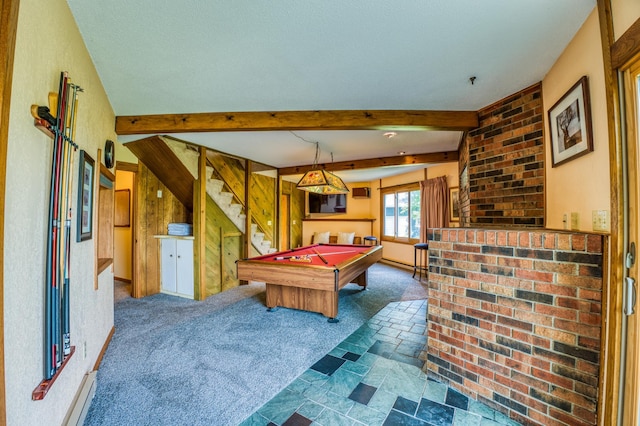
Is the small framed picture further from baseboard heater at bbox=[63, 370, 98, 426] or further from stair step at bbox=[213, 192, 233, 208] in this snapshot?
stair step at bbox=[213, 192, 233, 208]

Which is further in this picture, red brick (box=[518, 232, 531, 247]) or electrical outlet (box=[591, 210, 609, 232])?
red brick (box=[518, 232, 531, 247])

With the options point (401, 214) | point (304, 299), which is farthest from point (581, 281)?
point (401, 214)

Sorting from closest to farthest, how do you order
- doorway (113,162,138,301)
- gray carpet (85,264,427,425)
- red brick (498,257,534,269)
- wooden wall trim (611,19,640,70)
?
wooden wall trim (611,19,640,70), red brick (498,257,534,269), gray carpet (85,264,427,425), doorway (113,162,138,301)

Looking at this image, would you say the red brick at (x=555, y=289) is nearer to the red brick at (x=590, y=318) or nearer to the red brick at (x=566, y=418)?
the red brick at (x=590, y=318)

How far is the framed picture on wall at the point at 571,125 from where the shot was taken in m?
1.49

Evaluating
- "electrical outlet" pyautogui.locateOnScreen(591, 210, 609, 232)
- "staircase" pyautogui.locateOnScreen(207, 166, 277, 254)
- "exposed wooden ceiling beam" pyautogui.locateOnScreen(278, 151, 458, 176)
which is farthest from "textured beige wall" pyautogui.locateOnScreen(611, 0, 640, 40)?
"staircase" pyautogui.locateOnScreen(207, 166, 277, 254)

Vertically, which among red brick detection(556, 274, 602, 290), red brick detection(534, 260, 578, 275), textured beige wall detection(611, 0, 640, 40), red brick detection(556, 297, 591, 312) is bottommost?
red brick detection(556, 297, 591, 312)

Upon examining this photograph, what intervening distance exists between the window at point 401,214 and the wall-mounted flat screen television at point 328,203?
127 centimetres

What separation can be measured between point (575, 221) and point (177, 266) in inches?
186

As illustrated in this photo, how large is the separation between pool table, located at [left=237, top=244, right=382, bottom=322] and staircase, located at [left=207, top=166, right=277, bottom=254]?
1.36 m

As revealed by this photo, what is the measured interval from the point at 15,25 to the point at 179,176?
321 centimetres

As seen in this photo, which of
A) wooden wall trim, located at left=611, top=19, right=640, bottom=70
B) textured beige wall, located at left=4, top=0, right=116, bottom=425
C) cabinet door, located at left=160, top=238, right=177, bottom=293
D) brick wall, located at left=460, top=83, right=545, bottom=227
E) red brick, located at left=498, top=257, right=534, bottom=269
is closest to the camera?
textured beige wall, located at left=4, top=0, right=116, bottom=425

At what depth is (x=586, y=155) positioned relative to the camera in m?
1.52

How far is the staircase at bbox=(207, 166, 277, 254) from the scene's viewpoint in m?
4.21
